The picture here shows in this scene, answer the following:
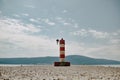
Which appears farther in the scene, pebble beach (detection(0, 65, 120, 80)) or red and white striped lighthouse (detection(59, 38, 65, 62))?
red and white striped lighthouse (detection(59, 38, 65, 62))

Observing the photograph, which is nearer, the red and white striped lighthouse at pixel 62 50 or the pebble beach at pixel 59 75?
the pebble beach at pixel 59 75

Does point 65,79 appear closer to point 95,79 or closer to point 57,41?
point 95,79

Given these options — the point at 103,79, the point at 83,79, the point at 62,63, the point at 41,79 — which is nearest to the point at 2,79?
the point at 41,79

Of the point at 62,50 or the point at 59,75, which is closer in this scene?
the point at 59,75

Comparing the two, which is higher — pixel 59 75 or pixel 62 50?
pixel 62 50

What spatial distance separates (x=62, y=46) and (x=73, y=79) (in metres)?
14.4

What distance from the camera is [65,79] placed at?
9344mm

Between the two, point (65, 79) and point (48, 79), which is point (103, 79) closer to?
point (65, 79)

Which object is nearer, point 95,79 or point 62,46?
point 95,79

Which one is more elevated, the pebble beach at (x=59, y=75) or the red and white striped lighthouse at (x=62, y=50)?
the red and white striped lighthouse at (x=62, y=50)

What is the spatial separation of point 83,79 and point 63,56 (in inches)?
572

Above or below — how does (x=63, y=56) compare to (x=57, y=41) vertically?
below

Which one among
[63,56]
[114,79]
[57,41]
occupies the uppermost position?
[57,41]

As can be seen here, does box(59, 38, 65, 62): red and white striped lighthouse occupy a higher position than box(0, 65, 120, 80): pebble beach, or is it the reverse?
box(59, 38, 65, 62): red and white striped lighthouse
